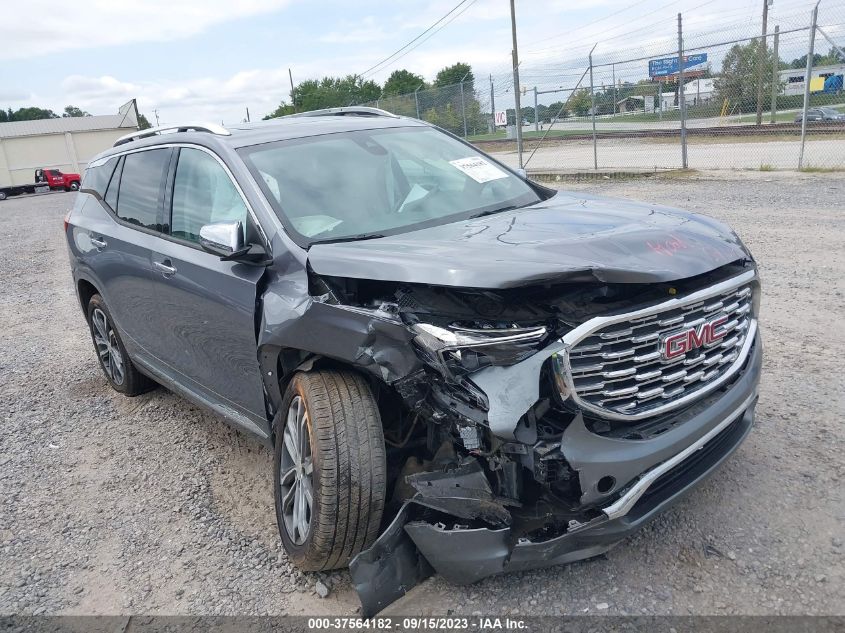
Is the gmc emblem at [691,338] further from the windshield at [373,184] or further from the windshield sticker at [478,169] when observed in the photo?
the windshield sticker at [478,169]

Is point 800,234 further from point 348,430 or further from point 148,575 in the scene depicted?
point 148,575

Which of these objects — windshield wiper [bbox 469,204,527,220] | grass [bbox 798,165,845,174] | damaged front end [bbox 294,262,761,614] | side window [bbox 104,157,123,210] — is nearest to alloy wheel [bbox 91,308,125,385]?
side window [bbox 104,157,123,210]

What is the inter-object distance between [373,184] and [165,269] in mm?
1305

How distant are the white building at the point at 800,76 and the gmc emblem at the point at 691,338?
12.4 metres

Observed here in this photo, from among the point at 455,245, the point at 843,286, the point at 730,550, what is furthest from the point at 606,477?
→ the point at 843,286

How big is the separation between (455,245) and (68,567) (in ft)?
7.70

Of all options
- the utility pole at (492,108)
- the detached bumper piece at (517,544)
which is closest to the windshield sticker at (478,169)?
the detached bumper piece at (517,544)

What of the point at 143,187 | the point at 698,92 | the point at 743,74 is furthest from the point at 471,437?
the point at 698,92

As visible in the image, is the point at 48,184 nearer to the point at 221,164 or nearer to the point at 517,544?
the point at 221,164

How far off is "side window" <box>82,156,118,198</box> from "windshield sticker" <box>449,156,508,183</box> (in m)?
2.60

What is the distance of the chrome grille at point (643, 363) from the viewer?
2.51 m

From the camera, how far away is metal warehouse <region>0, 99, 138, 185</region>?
52.9 meters

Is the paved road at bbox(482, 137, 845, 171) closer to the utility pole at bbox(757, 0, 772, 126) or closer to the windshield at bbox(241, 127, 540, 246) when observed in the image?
the utility pole at bbox(757, 0, 772, 126)

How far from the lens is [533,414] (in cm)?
250
